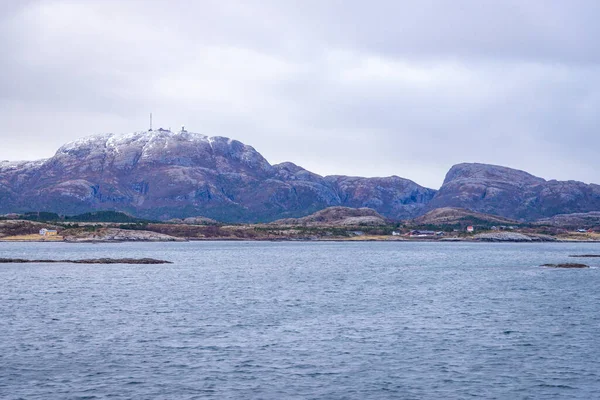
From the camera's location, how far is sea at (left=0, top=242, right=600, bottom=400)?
43938 millimetres

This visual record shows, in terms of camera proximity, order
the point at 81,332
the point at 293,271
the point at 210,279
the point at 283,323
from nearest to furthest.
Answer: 1. the point at 81,332
2. the point at 283,323
3. the point at 210,279
4. the point at 293,271

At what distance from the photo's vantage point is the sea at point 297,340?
43.9m

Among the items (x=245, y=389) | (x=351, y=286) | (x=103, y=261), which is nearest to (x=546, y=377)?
(x=245, y=389)

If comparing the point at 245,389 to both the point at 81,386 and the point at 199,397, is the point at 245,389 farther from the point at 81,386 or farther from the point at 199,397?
the point at 81,386

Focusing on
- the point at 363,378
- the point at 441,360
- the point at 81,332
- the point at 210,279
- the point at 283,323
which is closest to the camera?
the point at 363,378

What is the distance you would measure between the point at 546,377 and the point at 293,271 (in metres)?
96.3

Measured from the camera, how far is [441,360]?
170ft

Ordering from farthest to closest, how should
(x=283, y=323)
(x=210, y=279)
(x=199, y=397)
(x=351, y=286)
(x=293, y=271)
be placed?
1. (x=293, y=271)
2. (x=210, y=279)
3. (x=351, y=286)
4. (x=283, y=323)
5. (x=199, y=397)

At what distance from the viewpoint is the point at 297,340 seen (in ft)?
195

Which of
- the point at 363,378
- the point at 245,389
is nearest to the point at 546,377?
the point at 363,378

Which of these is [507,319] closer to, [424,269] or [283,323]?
[283,323]

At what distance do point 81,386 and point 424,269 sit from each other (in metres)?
113

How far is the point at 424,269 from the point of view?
488ft

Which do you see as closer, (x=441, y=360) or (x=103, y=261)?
(x=441, y=360)
